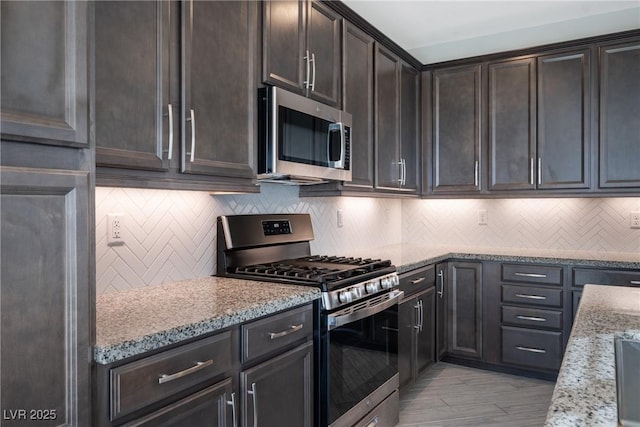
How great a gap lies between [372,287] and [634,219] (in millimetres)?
2497

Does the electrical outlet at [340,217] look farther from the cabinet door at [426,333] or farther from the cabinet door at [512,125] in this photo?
the cabinet door at [512,125]

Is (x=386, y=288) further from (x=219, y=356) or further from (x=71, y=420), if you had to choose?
(x=71, y=420)

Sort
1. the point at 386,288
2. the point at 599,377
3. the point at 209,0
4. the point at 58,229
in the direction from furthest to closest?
the point at 386,288 → the point at 209,0 → the point at 58,229 → the point at 599,377

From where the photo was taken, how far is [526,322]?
335 cm

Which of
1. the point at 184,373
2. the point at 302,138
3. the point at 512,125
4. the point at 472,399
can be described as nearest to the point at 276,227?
the point at 302,138

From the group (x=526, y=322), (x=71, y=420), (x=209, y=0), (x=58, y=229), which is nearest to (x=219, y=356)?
(x=71, y=420)

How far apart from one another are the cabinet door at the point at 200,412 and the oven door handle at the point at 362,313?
597 mm

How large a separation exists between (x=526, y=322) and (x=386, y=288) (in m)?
1.57

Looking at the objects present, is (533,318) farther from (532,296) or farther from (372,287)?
(372,287)

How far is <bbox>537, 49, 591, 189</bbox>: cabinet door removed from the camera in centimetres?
333

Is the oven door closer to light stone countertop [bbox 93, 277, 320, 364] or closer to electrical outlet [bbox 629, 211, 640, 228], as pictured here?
light stone countertop [bbox 93, 277, 320, 364]

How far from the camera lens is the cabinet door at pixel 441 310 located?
3.46 metres

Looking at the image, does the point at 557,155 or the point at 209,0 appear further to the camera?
the point at 557,155

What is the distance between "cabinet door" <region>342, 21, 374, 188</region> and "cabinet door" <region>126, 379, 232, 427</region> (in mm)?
1597
